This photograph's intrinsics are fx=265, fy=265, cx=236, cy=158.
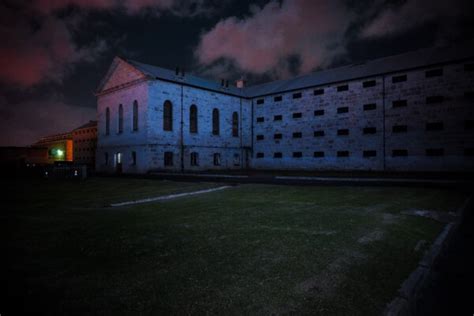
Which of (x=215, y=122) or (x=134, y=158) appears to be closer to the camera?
(x=134, y=158)

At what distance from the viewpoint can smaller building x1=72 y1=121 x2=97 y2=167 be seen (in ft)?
170

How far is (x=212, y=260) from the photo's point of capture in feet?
13.5

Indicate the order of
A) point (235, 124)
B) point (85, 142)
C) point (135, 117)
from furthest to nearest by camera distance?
point (85, 142)
point (235, 124)
point (135, 117)

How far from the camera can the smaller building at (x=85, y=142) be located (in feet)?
170

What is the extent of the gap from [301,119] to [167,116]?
1588cm

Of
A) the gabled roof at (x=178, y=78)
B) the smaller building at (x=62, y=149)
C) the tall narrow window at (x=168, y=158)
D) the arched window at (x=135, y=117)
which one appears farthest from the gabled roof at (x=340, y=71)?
the smaller building at (x=62, y=149)

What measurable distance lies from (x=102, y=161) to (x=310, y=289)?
119 feet

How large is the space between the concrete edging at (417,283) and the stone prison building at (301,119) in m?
23.7

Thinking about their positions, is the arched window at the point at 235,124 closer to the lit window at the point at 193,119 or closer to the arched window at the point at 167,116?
the lit window at the point at 193,119

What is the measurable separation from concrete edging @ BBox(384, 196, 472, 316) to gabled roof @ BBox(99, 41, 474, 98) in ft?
86.5

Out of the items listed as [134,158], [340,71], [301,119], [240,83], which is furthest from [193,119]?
[340,71]

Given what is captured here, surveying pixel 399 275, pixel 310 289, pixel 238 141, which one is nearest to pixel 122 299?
pixel 310 289

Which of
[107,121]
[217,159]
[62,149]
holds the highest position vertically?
[107,121]

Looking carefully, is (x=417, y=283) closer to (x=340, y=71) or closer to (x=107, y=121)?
(x=340, y=71)
